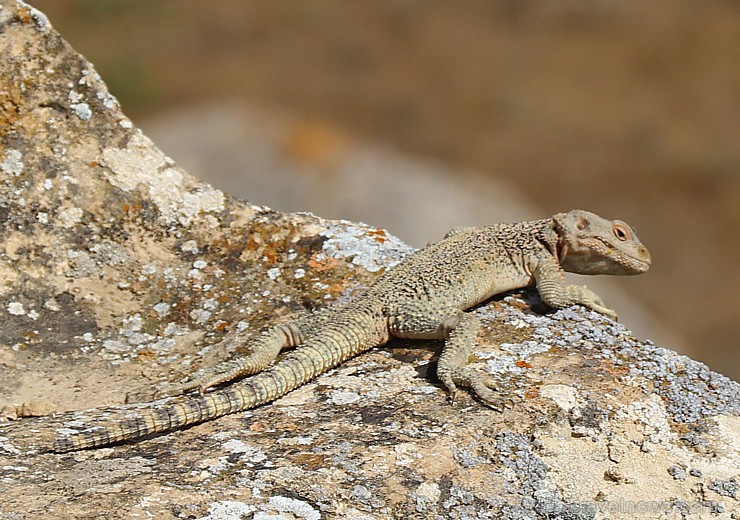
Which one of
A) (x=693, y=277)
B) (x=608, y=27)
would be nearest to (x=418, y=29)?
(x=608, y=27)

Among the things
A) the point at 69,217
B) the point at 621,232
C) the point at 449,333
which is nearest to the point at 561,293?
the point at 449,333

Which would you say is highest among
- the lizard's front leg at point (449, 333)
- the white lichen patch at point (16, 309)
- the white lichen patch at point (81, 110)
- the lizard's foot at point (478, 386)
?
the white lichen patch at point (81, 110)

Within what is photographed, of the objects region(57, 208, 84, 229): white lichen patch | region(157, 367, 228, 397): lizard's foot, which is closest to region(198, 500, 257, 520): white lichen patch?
region(157, 367, 228, 397): lizard's foot

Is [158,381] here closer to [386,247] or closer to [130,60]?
[386,247]

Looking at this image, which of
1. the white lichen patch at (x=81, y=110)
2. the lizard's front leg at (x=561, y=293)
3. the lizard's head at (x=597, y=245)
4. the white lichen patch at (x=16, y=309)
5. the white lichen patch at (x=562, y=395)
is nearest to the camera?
the white lichen patch at (x=562, y=395)

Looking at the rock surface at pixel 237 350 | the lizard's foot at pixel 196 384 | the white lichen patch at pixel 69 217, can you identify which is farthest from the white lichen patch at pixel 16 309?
the lizard's foot at pixel 196 384

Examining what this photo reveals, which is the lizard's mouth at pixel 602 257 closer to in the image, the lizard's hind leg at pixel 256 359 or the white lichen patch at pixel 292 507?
the lizard's hind leg at pixel 256 359

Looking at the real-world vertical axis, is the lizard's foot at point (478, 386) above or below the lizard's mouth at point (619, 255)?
below

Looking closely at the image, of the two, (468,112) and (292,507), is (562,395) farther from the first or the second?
(468,112)
